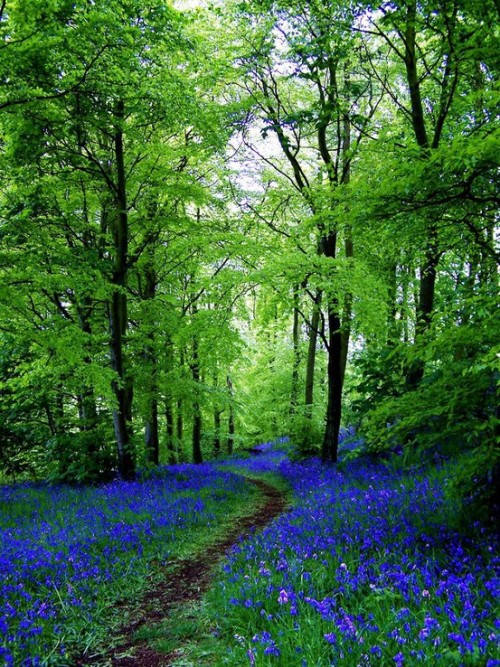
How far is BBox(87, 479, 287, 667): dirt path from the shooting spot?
14.2ft

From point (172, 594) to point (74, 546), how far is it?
1.86 metres

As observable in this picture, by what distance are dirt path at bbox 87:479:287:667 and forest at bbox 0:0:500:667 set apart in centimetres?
5

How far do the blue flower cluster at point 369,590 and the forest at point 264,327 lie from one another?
0.03 m

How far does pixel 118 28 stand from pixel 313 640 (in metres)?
9.25

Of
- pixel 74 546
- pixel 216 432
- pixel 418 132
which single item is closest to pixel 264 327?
pixel 418 132

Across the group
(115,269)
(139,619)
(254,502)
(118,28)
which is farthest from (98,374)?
(118,28)

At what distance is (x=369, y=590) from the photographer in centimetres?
439

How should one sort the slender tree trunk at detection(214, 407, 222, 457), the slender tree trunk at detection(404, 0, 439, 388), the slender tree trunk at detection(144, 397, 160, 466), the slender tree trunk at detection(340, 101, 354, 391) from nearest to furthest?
the slender tree trunk at detection(404, 0, 439, 388), the slender tree trunk at detection(340, 101, 354, 391), the slender tree trunk at detection(144, 397, 160, 466), the slender tree trunk at detection(214, 407, 222, 457)

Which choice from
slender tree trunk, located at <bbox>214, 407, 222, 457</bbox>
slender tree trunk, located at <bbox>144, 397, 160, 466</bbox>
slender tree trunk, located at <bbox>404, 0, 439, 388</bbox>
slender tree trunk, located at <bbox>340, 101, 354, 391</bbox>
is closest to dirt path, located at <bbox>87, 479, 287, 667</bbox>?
slender tree trunk, located at <bbox>404, 0, 439, 388</bbox>

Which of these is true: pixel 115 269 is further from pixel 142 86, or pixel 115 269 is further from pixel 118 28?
pixel 118 28

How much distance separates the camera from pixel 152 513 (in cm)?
887

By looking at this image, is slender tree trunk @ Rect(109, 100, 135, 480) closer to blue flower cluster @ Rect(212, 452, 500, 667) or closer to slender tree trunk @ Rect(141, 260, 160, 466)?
slender tree trunk @ Rect(141, 260, 160, 466)

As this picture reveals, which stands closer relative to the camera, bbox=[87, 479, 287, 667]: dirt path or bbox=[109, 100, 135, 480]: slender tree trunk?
bbox=[87, 479, 287, 667]: dirt path

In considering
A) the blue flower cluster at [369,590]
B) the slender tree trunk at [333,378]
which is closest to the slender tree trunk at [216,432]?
the slender tree trunk at [333,378]
